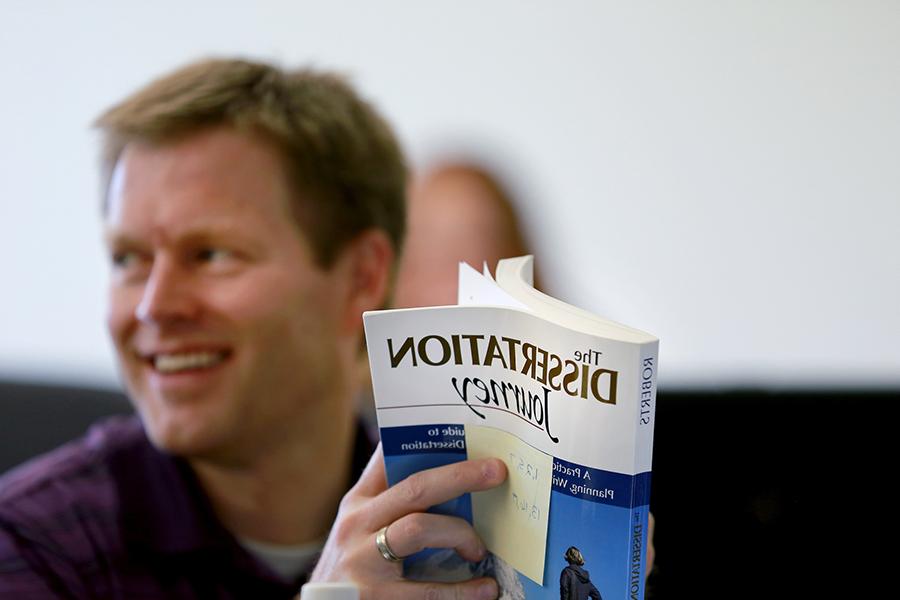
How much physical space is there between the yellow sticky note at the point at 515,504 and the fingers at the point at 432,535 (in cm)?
1

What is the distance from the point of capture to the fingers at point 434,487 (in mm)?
658

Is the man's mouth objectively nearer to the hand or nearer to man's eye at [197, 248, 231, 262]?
man's eye at [197, 248, 231, 262]

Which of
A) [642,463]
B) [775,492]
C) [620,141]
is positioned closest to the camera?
[642,463]

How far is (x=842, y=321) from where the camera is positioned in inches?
100

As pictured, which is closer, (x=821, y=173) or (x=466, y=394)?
(x=466, y=394)

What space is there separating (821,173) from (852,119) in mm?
160

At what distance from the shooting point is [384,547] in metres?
0.69

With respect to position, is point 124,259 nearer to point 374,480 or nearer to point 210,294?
point 210,294

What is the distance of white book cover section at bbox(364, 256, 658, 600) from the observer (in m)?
0.56

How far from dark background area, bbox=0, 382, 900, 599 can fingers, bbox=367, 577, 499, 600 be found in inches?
12.9

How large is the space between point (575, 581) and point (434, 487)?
118mm

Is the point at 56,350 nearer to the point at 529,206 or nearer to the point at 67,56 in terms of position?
the point at 67,56

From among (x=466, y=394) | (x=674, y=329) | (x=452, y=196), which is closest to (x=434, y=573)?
(x=466, y=394)

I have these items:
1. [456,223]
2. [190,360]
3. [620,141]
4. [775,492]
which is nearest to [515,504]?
[775,492]
